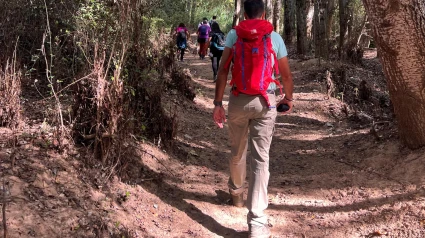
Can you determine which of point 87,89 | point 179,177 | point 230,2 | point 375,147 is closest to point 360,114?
point 375,147

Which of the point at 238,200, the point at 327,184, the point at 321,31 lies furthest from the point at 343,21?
the point at 238,200

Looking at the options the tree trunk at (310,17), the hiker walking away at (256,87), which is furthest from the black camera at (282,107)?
the tree trunk at (310,17)

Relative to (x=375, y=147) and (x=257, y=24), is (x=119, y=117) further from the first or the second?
(x=375, y=147)

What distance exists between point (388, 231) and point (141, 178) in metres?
A: 2.52

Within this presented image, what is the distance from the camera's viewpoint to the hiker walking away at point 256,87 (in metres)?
3.49

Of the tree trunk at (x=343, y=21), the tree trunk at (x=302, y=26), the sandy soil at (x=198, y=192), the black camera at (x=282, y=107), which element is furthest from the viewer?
the tree trunk at (x=343, y=21)

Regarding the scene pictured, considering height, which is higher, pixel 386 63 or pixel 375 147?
pixel 386 63

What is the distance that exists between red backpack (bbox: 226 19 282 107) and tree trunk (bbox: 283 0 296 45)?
14.2 meters

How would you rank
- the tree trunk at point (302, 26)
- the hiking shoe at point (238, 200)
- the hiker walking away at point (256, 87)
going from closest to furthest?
the hiker walking away at point (256, 87) → the hiking shoe at point (238, 200) → the tree trunk at point (302, 26)

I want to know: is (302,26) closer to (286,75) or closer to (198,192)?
(198,192)

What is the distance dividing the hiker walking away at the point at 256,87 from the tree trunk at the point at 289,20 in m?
14.1

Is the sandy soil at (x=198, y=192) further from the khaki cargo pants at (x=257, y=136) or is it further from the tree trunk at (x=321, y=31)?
the tree trunk at (x=321, y=31)

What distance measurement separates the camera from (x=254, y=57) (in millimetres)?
3473

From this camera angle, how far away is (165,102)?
737 cm
